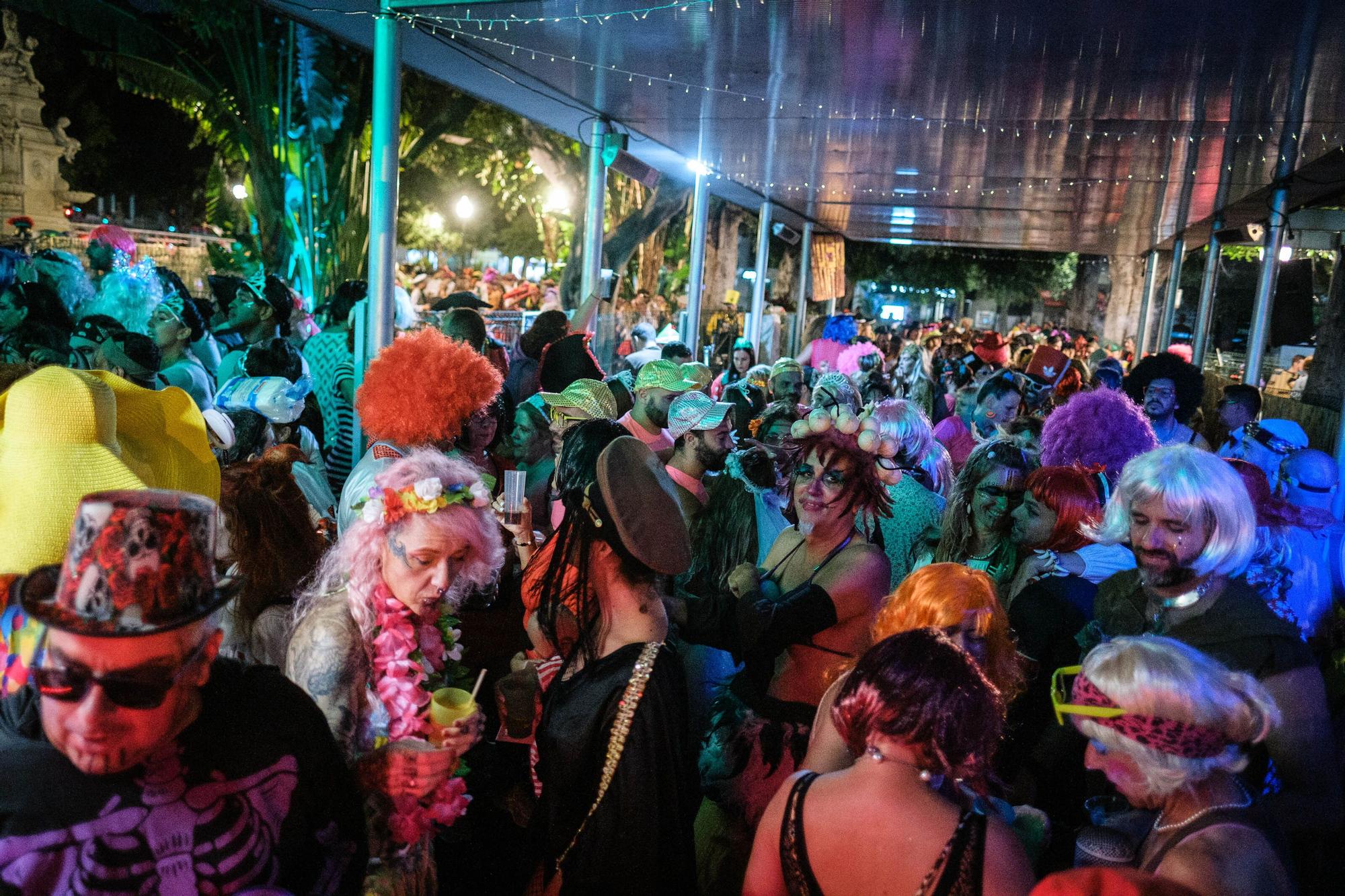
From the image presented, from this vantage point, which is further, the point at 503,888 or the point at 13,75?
the point at 13,75

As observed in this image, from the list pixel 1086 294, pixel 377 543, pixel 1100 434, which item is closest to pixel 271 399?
pixel 377 543

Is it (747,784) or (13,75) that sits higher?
(13,75)

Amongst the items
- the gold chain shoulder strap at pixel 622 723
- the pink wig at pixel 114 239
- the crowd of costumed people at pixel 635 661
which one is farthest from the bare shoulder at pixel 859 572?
the pink wig at pixel 114 239

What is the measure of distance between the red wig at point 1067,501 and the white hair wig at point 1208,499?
661 mm

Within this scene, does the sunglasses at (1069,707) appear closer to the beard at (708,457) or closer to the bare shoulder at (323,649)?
the bare shoulder at (323,649)

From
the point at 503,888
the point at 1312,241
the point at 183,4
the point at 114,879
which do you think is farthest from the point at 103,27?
the point at 1312,241

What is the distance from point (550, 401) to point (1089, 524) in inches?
116

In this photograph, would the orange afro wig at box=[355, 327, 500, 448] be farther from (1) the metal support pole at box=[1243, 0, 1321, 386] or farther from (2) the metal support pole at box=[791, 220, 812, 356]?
(2) the metal support pole at box=[791, 220, 812, 356]

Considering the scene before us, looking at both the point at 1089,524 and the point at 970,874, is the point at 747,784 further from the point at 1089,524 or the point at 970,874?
the point at 1089,524

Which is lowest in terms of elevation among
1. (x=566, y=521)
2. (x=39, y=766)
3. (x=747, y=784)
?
(x=747, y=784)

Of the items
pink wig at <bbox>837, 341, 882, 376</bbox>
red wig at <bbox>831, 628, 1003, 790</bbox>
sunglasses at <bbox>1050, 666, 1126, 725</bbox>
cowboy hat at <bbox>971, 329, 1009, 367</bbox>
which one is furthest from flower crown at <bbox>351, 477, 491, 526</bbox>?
cowboy hat at <bbox>971, 329, 1009, 367</bbox>

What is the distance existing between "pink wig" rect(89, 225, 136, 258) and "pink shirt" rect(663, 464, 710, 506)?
862 centimetres

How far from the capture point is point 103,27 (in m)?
12.3

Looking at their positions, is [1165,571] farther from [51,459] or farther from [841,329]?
[841,329]
